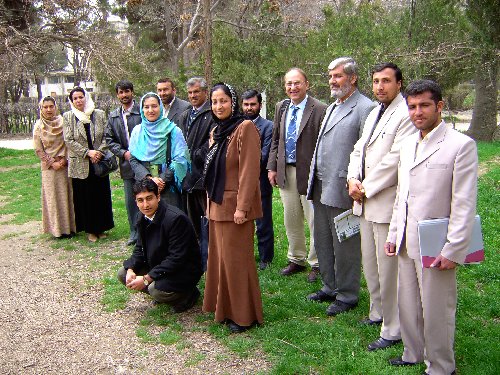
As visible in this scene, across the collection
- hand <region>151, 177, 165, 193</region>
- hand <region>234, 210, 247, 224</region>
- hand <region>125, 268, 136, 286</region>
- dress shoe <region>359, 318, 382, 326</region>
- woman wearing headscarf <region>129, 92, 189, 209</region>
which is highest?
woman wearing headscarf <region>129, 92, 189, 209</region>

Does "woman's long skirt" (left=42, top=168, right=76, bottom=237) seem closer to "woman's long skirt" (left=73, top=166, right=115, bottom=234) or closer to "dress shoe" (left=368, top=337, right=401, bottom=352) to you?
"woman's long skirt" (left=73, top=166, right=115, bottom=234)

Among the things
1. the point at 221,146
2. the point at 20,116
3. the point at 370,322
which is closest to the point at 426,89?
the point at 221,146

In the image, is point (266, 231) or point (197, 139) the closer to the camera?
point (197, 139)

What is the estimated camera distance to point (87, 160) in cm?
685

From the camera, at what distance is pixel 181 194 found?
223 inches

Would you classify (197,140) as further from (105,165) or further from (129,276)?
(105,165)

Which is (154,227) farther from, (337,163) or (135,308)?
(337,163)

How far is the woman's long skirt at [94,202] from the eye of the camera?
7029 mm

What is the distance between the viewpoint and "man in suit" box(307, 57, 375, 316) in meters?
4.26

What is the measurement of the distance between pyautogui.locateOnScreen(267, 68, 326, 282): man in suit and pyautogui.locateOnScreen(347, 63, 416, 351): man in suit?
0.95 meters

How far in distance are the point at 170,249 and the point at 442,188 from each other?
7.65ft

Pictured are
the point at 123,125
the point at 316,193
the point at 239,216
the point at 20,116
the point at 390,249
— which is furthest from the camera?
the point at 20,116

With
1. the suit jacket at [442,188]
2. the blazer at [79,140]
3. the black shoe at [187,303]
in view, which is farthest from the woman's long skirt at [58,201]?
the suit jacket at [442,188]

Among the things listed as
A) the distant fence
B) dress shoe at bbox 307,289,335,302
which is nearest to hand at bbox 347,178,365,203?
dress shoe at bbox 307,289,335,302
